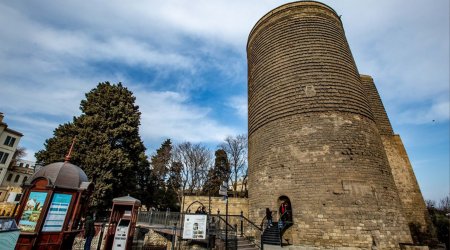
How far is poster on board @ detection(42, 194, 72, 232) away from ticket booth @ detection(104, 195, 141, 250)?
7.59 ft

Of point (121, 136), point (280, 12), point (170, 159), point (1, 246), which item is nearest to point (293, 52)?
point (280, 12)

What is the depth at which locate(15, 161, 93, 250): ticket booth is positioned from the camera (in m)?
7.32

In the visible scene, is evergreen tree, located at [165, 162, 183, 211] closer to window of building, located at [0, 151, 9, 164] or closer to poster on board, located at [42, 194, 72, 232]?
window of building, located at [0, 151, 9, 164]

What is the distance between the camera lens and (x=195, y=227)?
8.24 meters

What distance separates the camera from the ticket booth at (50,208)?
7.32 m

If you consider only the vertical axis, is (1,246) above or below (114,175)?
below

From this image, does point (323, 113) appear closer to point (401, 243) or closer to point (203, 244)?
point (401, 243)

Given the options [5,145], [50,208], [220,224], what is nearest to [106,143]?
[50,208]

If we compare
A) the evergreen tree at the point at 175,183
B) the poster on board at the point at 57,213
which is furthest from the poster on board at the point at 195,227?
the evergreen tree at the point at 175,183

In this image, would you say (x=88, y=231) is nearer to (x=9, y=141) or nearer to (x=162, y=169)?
(x=162, y=169)

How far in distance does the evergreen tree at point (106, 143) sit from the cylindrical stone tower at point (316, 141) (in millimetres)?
11410

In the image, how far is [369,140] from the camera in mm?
11898

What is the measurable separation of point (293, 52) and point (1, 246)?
570 inches

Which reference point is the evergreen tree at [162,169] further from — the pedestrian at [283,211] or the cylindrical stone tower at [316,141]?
the pedestrian at [283,211]
